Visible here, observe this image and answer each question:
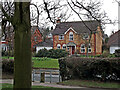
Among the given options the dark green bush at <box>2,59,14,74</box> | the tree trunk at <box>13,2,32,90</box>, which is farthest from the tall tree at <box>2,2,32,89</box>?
the dark green bush at <box>2,59,14,74</box>

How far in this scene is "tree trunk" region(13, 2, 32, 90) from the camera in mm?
4762

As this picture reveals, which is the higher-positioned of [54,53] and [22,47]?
[22,47]

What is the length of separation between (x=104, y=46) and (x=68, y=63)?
129 feet

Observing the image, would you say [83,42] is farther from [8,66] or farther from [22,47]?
[22,47]

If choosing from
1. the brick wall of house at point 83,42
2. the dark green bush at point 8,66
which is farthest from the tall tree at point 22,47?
the brick wall of house at point 83,42

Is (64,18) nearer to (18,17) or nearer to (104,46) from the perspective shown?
(18,17)

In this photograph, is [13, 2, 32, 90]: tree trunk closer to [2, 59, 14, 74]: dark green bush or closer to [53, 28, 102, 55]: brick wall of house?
[2, 59, 14, 74]: dark green bush

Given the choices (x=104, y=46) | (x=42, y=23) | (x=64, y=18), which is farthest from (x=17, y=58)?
(x=104, y=46)

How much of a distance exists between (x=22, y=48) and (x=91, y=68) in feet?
28.2

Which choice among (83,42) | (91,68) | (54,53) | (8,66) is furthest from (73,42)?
(91,68)

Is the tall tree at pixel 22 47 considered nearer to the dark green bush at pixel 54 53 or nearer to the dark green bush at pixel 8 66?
the dark green bush at pixel 8 66

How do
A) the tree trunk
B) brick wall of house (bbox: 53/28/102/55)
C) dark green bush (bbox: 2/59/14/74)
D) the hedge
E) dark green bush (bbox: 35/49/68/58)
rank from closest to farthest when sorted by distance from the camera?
the tree trunk < the hedge < dark green bush (bbox: 2/59/14/74) < dark green bush (bbox: 35/49/68/58) < brick wall of house (bbox: 53/28/102/55)

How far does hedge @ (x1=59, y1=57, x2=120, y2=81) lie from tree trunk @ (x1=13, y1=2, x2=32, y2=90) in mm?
8251

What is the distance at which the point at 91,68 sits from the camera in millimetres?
12727
